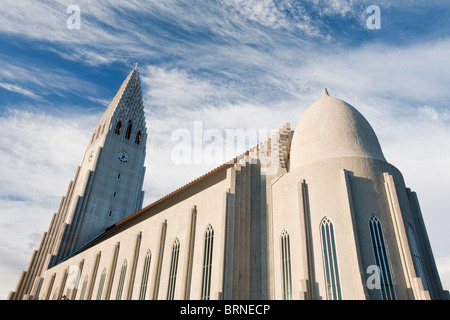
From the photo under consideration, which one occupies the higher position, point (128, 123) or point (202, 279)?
point (128, 123)

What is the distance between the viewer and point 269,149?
1043 inches

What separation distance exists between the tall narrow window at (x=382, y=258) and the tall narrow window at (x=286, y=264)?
15.7 ft

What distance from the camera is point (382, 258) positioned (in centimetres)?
1834

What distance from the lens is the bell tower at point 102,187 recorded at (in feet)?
151

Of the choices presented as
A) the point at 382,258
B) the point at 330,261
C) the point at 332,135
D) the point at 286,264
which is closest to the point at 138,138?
the point at 332,135

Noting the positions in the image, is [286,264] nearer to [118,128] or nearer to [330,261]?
[330,261]

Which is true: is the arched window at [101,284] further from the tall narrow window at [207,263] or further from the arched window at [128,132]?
the arched window at [128,132]

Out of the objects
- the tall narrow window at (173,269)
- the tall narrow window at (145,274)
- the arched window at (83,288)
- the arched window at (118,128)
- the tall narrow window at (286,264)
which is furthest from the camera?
the arched window at (118,128)

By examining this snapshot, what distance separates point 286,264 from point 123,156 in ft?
138

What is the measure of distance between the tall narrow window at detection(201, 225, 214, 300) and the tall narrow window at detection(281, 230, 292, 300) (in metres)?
4.38

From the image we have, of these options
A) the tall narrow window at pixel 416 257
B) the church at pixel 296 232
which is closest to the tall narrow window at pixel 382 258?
the church at pixel 296 232
